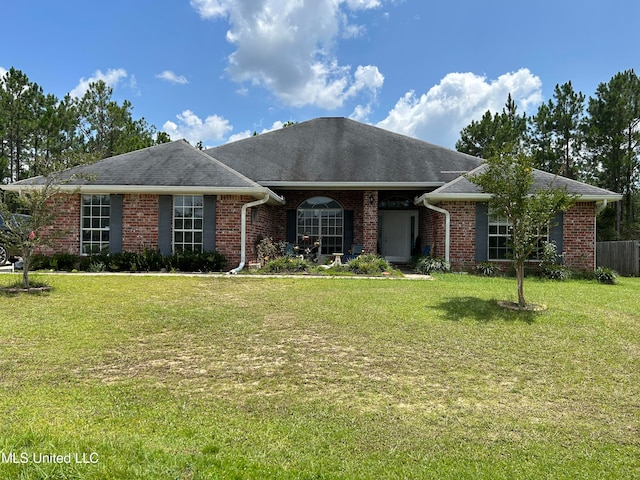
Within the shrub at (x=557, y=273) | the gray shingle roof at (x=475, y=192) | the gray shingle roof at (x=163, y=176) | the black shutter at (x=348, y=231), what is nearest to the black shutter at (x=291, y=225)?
the black shutter at (x=348, y=231)

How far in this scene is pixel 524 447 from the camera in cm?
320

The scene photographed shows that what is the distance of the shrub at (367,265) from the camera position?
1314 centimetres

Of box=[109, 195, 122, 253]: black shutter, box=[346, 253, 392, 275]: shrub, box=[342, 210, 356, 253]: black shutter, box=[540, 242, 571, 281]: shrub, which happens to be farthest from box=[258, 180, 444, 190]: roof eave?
box=[109, 195, 122, 253]: black shutter

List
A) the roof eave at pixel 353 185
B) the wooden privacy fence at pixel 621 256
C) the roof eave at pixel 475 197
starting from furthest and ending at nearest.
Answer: the wooden privacy fence at pixel 621 256 < the roof eave at pixel 353 185 < the roof eave at pixel 475 197

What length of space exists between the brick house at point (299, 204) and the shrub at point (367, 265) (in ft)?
8.02

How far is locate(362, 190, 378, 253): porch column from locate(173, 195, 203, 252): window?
6.29 metres

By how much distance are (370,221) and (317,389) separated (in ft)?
40.6

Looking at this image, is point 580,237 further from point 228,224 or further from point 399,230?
point 228,224

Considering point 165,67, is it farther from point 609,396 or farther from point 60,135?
point 609,396

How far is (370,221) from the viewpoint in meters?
16.3

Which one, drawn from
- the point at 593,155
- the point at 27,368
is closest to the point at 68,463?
the point at 27,368

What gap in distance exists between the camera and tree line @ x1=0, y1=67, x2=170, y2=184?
2594 centimetres

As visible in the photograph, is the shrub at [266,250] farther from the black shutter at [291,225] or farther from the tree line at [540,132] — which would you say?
the tree line at [540,132]

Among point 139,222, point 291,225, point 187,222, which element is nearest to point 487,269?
point 291,225
